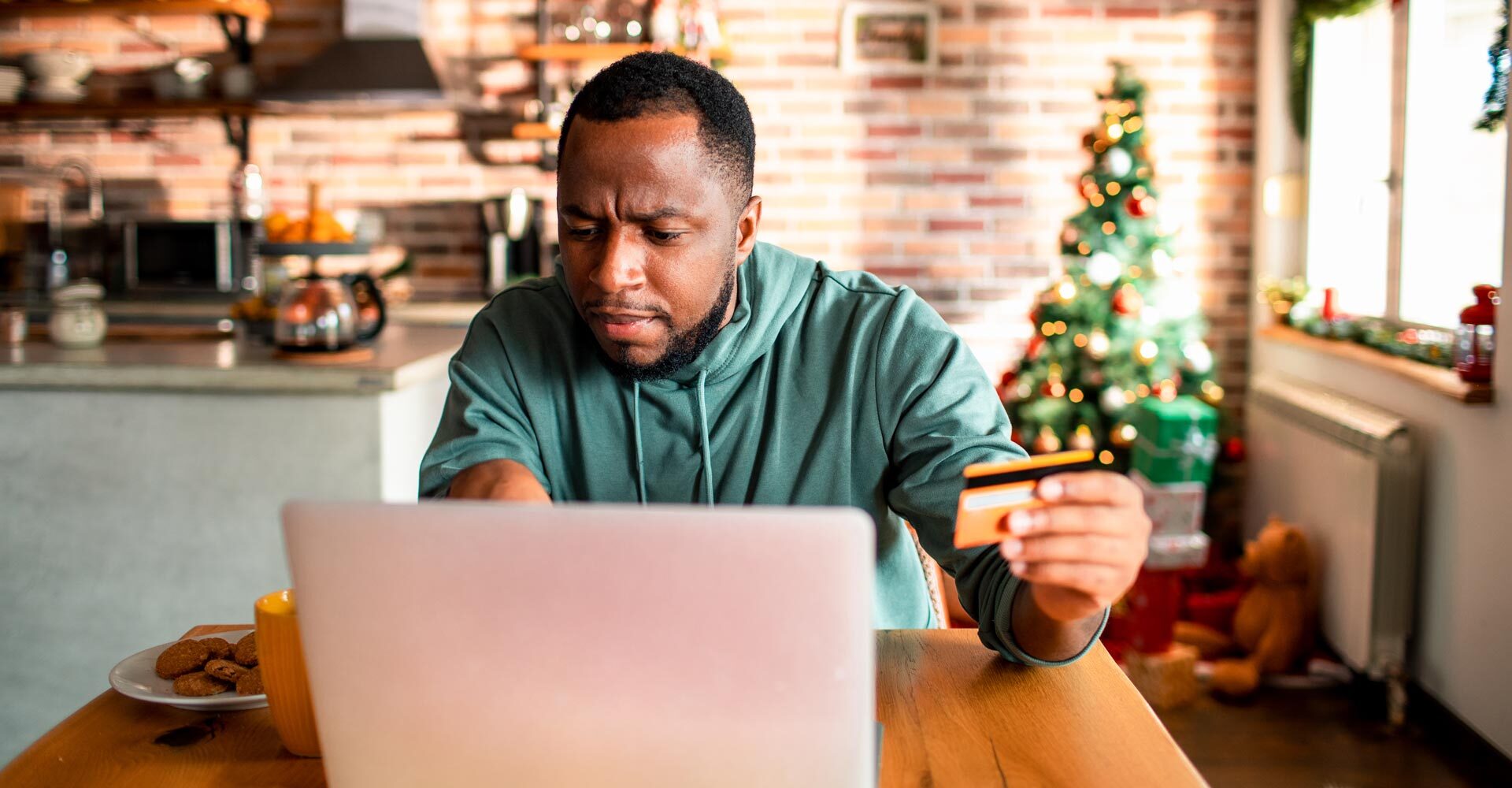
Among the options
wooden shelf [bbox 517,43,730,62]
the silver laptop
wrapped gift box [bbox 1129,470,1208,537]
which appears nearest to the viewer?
the silver laptop

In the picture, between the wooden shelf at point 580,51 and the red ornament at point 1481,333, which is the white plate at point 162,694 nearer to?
the red ornament at point 1481,333

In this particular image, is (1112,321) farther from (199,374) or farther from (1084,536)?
(1084,536)

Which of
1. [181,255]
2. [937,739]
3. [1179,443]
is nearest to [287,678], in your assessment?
[937,739]

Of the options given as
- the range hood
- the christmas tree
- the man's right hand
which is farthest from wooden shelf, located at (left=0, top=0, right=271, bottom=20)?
the man's right hand

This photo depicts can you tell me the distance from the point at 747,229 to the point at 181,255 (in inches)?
143

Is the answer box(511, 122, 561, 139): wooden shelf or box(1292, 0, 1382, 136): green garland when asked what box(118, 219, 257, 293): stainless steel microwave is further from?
box(1292, 0, 1382, 136): green garland

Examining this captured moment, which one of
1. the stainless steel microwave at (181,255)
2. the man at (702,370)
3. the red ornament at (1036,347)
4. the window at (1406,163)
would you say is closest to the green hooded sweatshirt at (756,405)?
the man at (702,370)

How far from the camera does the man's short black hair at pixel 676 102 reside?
1204mm

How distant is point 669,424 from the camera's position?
1.41m

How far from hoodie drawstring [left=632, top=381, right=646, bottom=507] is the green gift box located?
91.8 inches

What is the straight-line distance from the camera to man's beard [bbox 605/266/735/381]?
1.29 meters

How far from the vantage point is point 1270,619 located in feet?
10.9

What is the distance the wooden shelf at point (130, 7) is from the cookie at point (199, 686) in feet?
12.5

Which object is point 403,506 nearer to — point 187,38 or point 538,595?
point 538,595
